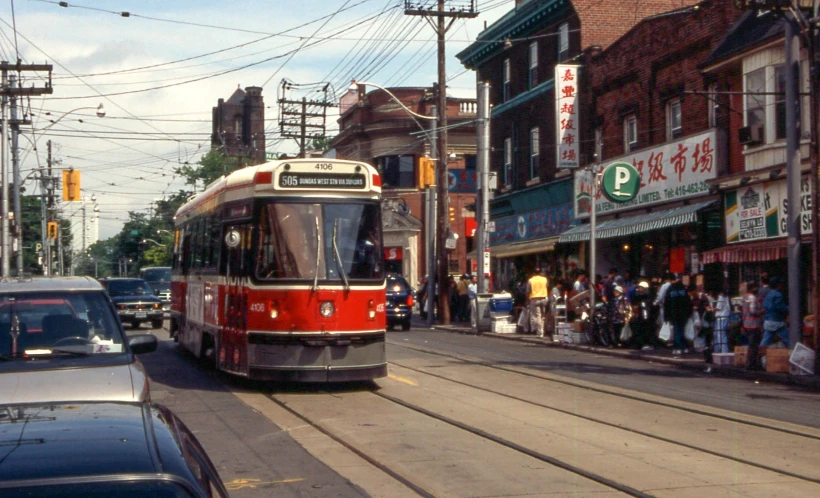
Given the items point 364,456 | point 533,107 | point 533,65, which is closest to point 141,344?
point 364,456

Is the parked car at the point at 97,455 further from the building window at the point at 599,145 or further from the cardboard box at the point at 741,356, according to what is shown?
the building window at the point at 599,145

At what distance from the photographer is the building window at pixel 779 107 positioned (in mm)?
23422

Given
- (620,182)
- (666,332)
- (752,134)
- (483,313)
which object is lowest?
(666,332)

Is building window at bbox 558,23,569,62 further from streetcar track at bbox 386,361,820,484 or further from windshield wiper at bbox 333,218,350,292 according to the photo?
windshield wiper at bbox 333,218,350,292

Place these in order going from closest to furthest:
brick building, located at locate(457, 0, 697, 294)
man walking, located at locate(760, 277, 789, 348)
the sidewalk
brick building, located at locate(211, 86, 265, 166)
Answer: the sidewalk
man walking, located at locate(760, 277, 789, 348)
brick building, located at locate(457, 0, 697, 294)
brick building, located at locate(211, 86, 265, 166)

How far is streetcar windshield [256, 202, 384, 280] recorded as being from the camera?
14.4m

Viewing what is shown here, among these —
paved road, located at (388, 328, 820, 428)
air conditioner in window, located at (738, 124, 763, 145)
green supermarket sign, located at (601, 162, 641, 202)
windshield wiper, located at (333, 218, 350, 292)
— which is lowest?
paved road, located at (388, 328, 820, 428)

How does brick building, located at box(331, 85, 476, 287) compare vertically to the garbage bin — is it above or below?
above

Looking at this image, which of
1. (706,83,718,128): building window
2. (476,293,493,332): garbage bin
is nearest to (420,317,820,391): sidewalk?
(476,293,493,332): garbage bin

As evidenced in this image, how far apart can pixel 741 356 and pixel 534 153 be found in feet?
68.2

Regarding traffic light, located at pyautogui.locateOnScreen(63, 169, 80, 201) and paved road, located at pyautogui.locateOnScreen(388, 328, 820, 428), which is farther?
traffic light, located at pyautogui.locateOnScreen(63, 169, 80, 201)

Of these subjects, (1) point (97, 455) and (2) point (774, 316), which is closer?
(1) point (97, 455)

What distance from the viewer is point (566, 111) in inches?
1345

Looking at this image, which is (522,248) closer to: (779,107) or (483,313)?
(483,313)
